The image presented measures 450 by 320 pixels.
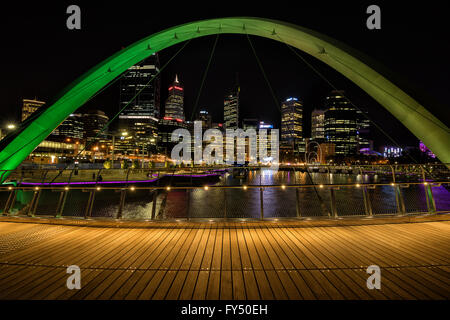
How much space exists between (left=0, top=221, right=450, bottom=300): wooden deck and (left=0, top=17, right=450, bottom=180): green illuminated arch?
10.7 feet

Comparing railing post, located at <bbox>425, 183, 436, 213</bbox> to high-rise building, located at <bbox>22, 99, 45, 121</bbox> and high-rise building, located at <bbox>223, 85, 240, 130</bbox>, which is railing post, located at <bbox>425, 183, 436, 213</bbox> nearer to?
high-rise building, located at <bbox>22, 99, 45, 121</bbox>

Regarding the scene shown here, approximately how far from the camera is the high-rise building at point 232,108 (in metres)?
182

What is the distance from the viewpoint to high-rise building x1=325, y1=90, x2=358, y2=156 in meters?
115

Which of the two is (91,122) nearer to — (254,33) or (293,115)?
(293,115)

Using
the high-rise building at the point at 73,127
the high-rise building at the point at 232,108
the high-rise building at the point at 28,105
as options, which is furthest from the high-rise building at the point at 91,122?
the high-rise building at the point at 232,108

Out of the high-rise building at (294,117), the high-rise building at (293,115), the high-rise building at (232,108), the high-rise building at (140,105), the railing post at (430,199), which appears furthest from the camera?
the high-rise building at (232,108)

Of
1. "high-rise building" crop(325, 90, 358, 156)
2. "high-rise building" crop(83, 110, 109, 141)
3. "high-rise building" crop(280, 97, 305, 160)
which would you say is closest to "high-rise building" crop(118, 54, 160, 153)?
"high-rise building" crop(83, 110, 109, 141)

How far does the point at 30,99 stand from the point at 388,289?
159591 mm

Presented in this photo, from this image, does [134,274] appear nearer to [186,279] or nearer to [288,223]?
[186,279]

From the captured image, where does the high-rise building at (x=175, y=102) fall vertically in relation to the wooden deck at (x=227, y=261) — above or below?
above

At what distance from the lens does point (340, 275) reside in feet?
9.31

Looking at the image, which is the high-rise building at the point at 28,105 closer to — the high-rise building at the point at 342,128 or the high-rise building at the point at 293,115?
the high-rise building at the point at 293,115

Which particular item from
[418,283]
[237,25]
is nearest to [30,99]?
[237,25]

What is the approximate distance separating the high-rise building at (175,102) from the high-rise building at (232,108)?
42953mm
